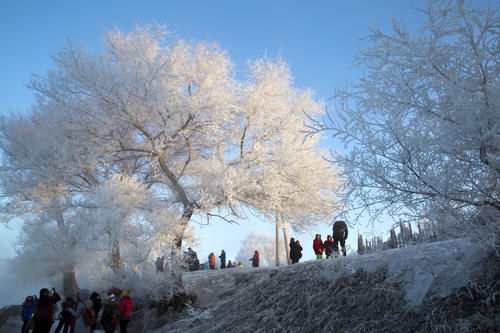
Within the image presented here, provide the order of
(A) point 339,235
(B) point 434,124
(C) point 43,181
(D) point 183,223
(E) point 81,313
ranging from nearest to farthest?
(B) point 434,124 < (E) point 81,313 < (A) point 339,235 < (D) point 183,223 < (C) point 43,181

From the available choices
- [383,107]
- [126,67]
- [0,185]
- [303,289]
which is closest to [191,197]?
[126,67]

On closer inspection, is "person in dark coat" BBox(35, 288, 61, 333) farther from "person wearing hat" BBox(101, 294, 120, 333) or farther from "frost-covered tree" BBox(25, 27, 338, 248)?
"frost-covered tree" BBox(25, 27, 338, 248)

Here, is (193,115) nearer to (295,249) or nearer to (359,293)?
(295,249)

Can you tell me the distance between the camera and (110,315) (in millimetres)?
10039

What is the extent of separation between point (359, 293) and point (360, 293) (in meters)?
0.02

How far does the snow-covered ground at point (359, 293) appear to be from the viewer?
17.9 feet

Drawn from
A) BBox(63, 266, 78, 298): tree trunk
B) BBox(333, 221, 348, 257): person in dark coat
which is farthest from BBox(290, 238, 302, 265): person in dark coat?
BBox(63, 266, 78, 298): tree trunk

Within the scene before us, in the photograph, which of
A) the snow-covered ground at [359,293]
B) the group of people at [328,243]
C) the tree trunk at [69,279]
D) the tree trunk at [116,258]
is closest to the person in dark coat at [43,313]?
the snow-covered ground at [359,293]

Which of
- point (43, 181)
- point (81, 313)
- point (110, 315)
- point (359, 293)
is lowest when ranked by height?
point (110, 315)

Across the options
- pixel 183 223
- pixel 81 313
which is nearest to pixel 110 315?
pixel 81 313

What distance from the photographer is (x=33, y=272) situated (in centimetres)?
2092

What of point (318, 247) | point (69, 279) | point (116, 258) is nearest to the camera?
point (318, 247)

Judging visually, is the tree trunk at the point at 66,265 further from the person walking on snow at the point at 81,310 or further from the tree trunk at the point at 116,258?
the person walking on snow at the point at 81,310

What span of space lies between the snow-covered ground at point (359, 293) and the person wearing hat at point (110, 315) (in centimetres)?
199
